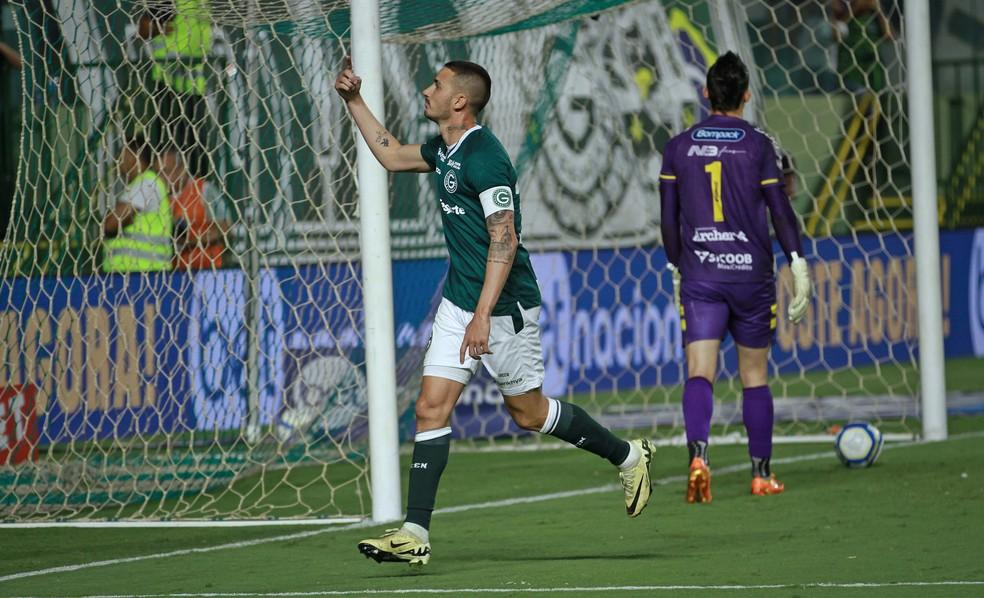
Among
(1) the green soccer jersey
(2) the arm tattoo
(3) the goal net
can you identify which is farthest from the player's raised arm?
(3) the goal net

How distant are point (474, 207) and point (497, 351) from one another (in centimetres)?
48

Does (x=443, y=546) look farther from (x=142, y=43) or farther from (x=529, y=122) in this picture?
(x=529, y=122)

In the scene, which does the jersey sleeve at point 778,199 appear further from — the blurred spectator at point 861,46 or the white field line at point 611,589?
the blurred spectator at point 861,46

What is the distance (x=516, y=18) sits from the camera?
316 inches

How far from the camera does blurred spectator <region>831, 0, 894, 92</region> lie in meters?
10.8

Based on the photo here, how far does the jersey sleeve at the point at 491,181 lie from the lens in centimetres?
536

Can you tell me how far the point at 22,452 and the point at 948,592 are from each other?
465 cm

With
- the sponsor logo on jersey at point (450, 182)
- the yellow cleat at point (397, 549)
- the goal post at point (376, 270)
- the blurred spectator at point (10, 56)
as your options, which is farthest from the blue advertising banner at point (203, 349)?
the blurred spectator at point (10, 56)

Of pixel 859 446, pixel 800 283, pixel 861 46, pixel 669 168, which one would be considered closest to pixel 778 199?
pixel 800 283

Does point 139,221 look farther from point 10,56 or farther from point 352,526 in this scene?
point 10,56

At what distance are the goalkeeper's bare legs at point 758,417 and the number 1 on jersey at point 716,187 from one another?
584mm

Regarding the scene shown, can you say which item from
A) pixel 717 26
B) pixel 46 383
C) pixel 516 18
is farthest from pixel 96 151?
pixel 717 26

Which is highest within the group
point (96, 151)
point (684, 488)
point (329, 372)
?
point (96, 151)

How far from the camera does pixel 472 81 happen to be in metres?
5.58
